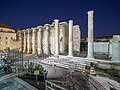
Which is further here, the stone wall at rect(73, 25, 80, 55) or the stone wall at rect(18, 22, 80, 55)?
the stone wall at rect(18, 22, 80, 55)

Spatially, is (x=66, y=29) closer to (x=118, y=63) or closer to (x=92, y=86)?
(x=118, y=63)

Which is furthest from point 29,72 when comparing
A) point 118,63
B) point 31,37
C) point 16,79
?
point 31,37

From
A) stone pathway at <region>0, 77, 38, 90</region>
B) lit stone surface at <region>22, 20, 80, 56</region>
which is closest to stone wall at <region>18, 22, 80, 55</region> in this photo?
lit stone surface at <region>22, 20, 80, 56</region>

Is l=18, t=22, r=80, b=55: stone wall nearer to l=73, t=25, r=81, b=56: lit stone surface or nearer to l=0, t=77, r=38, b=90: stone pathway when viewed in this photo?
l=73, t=25, r=81, b=56: lit stone surface

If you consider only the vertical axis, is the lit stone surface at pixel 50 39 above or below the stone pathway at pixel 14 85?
above

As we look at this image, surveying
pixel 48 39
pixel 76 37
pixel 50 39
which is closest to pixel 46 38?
pixel 48 39

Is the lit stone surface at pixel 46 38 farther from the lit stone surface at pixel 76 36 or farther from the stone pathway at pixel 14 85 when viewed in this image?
the stone pathway at pixel 14 85

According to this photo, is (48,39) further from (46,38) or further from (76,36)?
(76,36)

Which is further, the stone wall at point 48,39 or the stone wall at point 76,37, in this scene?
the stone wall at point 48,39

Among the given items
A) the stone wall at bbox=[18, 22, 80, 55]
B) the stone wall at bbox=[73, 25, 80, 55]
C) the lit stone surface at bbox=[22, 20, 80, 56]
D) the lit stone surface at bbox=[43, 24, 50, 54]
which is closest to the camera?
the lit stone surface at bbox=[22, 20, 80, 56]

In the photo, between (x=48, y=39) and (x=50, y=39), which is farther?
(x=50, y=39)

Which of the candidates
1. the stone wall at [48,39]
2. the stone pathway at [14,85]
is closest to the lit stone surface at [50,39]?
the stone wall at [48,39]

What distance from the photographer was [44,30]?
96.6 ft

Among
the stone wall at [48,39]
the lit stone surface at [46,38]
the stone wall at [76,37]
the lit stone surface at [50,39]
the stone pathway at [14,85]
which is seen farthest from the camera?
the lit stone surface at [46,38]
